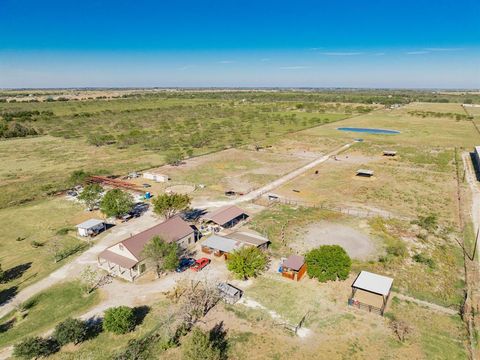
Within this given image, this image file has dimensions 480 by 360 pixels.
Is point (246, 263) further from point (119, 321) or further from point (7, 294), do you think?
point (7, 294)

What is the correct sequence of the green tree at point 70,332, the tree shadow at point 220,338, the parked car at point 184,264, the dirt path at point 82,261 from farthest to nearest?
1. the parked car at point 184,264
2. the dirt path at point 82,261
3. the green tree at point 70,332
4. the tree shadow at point 220,338

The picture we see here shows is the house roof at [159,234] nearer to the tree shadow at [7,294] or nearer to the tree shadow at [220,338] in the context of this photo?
the tree shadow at [7,294]

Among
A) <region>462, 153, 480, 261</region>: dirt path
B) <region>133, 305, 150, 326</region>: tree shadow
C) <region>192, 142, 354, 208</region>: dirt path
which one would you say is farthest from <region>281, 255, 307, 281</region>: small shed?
<region>462, 153, 480, 261</region>: dirt path

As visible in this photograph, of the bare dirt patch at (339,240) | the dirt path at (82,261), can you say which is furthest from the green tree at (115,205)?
the bare dirt patch at (339,240)

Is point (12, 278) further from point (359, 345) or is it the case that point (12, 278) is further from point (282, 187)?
point (282, 187)

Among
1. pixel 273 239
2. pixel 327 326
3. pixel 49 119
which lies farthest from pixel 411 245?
pixel 49 119

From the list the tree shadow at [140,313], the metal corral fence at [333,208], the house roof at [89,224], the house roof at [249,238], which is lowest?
the metal corral fence at [333,208]
